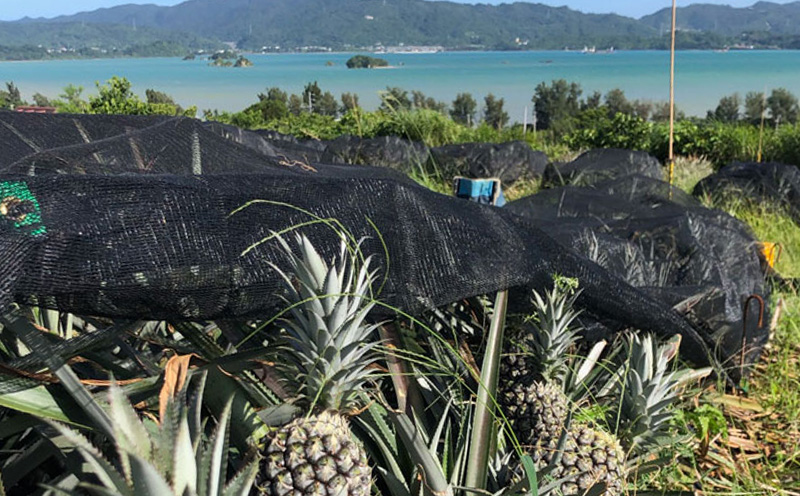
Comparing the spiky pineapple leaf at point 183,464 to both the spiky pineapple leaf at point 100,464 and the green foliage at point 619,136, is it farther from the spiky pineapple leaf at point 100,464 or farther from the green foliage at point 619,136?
the green foliage at point 619,136

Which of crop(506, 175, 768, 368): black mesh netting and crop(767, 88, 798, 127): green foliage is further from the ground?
crop(506, 175, 768, 368): black mesh netting

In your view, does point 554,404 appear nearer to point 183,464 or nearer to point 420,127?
point 183,464

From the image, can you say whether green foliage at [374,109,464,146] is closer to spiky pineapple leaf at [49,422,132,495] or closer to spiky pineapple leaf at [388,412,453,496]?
spiky pineapple leaf at [388,412,453,496]

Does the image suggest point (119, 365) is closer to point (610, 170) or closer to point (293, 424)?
point (293, 424)

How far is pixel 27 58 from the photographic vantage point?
133875mm

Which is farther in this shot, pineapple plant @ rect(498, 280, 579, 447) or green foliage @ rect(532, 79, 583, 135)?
green foliage @ rect(532, 79, 583, 135)

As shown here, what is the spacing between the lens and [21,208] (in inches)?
57.6

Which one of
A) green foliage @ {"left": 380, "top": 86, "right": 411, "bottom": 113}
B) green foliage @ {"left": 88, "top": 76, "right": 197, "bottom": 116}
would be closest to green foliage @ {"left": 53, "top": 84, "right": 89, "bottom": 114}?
green foliage @ {"left": 88, "top": 76, "right": 197, "bottom": 116}

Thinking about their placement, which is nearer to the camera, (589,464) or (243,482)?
(243,482)

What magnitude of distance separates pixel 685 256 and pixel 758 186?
446 centimetres

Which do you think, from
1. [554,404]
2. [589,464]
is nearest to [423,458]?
[589,464]

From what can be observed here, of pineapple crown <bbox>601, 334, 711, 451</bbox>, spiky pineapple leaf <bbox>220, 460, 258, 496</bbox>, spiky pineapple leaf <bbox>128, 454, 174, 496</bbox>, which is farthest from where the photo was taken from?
pineapple crown <bbox>601, 334, 711, 451</bbox>

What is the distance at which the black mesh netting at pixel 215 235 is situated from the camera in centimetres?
148

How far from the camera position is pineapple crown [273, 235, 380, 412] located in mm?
1551
